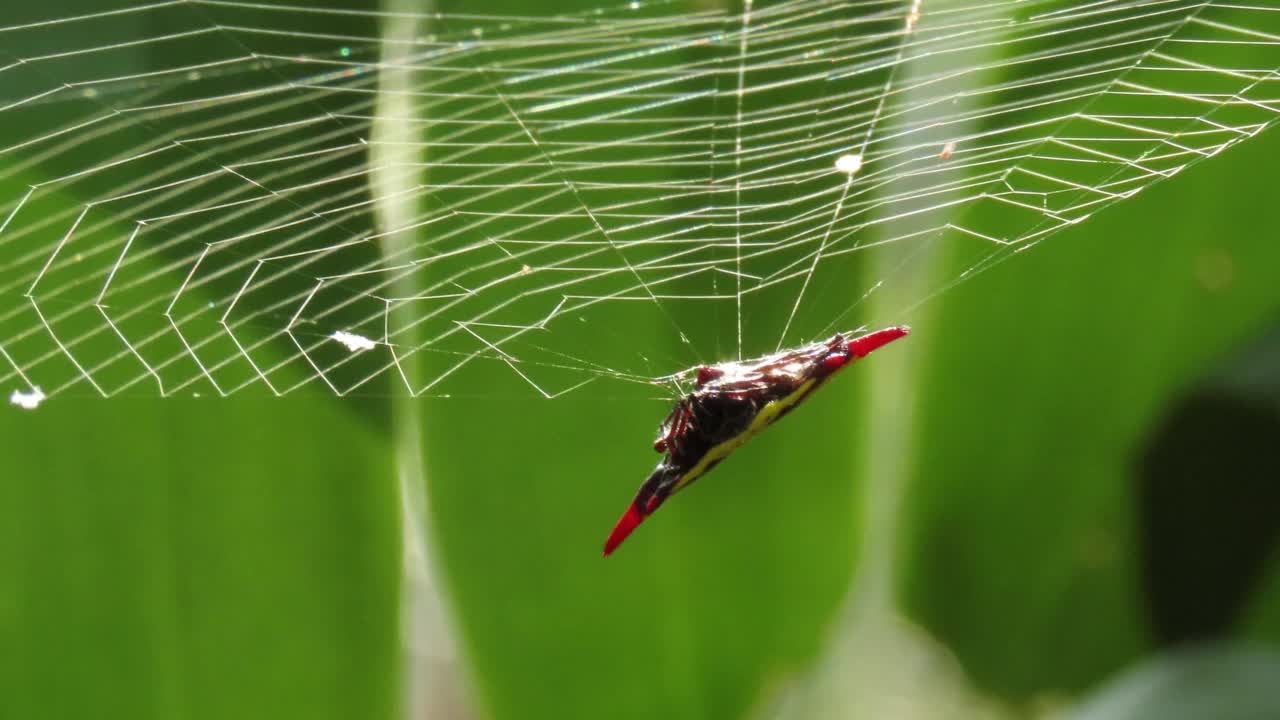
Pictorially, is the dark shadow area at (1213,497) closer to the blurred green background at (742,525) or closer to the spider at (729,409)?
the blurred green background at (742,525)

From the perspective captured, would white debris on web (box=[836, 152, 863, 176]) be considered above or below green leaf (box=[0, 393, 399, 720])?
above

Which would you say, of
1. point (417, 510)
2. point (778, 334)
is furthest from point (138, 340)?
point (778, 334)

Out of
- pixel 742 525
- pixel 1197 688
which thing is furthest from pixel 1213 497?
pixel 742 525

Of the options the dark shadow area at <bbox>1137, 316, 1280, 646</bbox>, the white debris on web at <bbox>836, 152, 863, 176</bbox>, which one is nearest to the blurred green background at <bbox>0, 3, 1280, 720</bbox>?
the dark shadow area at <bbox>1137, 316, 1280, 646</bbox>

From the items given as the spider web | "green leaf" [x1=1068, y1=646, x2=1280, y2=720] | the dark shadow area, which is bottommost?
"green leaf" [x1=1068, y1=646, x2=1280, y2=720]

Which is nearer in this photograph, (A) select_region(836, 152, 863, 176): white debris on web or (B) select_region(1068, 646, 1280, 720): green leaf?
(A) select_region(836, 152, 863, 176): white debris on web

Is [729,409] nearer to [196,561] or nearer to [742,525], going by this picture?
[742,525]

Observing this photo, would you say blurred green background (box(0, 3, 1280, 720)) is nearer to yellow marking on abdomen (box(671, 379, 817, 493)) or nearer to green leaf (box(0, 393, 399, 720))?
green leaf (box(0, 393, 399, 720))
